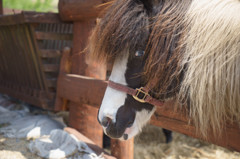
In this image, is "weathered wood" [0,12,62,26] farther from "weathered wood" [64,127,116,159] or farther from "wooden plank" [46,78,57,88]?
"weathered wood" [64,127,116,159]

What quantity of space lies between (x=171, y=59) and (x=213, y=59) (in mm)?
184

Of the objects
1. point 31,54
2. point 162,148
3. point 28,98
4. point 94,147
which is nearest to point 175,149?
point 162,148

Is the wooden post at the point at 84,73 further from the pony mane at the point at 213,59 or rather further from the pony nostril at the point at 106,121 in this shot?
the pony mane at the point at 213,59

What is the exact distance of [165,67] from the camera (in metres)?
1.15

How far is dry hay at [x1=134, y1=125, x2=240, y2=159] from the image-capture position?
2.71 meters

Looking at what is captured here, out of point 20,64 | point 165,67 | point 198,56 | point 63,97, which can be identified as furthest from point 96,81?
point 20,64

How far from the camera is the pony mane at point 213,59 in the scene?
1.03 metres

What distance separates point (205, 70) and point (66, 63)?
1.72 m

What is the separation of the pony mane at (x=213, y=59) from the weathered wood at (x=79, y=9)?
Result: 1.15 metres

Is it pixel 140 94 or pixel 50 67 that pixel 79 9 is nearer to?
pixel 50 67

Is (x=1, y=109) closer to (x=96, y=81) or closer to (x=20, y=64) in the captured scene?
(x=20, y=64)

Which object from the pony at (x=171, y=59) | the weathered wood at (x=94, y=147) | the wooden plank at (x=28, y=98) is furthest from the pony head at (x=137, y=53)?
the wooden plank at (x=28, y=98)

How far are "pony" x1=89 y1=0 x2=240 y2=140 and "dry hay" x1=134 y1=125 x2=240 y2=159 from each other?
1.45 meters

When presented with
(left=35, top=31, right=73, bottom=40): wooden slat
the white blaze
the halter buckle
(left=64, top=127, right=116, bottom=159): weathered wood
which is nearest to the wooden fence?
(left=35, top=31, right=73, bottom=40): wooden slat
